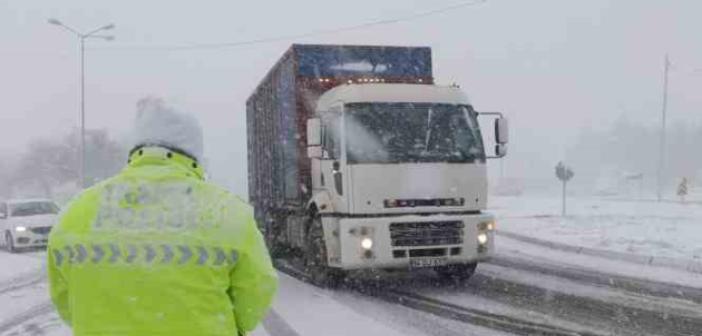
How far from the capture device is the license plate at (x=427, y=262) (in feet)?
36.8

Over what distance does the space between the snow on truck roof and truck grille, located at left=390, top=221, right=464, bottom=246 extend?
5.92ft

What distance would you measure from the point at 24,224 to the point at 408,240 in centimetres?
1489

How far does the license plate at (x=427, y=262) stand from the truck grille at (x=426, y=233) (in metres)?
0.21

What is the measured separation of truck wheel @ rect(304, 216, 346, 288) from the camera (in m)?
12.0

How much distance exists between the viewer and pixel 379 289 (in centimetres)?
1231

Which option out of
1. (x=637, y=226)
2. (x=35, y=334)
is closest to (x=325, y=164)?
(x=35, y=334)

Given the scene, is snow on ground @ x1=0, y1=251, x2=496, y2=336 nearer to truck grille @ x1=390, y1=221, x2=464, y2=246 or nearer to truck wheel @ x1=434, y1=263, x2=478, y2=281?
truck grille @ x1=390, y1=221, x2=464, y2=246

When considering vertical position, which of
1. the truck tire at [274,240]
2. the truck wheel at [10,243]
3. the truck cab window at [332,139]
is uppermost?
the truck cab window at [332,139]

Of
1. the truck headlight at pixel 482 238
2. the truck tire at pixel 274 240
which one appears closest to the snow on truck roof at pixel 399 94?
the truck headlight at pixel 482 238

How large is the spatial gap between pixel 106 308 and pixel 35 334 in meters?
6.29

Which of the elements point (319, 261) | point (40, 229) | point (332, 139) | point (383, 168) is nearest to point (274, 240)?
point (319, 261)

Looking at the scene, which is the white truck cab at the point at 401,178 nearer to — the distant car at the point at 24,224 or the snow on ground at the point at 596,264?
the snow on ground at the point at 596,264

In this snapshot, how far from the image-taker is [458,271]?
41.3ft

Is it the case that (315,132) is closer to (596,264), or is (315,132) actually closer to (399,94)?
(399,94)
